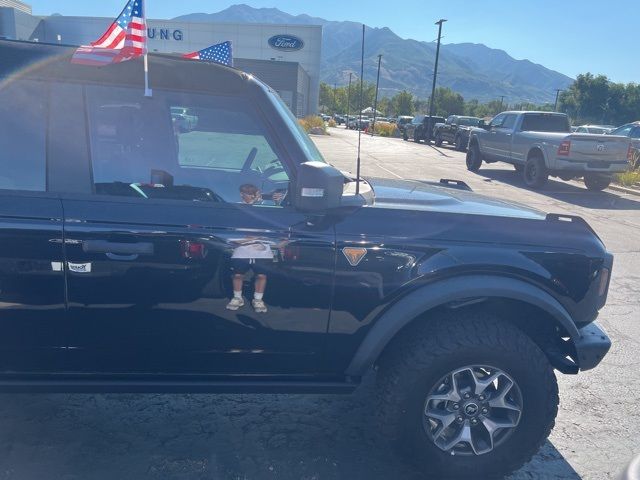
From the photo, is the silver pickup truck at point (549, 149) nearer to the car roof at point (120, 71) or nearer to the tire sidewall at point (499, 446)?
the tire sidewall at point (499, 446)

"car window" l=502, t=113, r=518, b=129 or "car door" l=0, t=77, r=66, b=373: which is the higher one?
"car window" l=502, t=113, r=518, b=129

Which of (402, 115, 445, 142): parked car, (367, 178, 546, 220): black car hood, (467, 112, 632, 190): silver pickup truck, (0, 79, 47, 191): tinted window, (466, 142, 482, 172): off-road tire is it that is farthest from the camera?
(402, 115, 445, 142): parked car

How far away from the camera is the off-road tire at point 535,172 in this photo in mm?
13414

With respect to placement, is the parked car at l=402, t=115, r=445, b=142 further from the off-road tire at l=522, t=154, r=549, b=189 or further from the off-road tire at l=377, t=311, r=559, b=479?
the off-road tire at l=377, t=311, r=559, b=479

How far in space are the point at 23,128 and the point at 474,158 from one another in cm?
1639

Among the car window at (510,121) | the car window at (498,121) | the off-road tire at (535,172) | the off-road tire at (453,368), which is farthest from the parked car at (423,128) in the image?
the off-road tire at (453,368)

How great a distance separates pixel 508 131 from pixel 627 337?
11.2m

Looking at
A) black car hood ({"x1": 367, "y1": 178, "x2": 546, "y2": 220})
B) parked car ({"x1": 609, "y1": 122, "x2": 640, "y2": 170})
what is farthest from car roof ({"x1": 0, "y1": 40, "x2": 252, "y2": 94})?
parked car ({"x1": 609, "y1": 122, "x2": 640, "y2": 170})

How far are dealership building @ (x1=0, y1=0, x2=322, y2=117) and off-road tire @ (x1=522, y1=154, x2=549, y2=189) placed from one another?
24271 mm

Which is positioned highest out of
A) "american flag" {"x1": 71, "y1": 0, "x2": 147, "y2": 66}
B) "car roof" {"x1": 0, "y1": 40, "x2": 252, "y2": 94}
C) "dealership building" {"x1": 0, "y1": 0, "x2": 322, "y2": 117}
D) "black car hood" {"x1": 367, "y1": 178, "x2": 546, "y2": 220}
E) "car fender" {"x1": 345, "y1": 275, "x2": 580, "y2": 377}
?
"dealership building" {"x1": 0, "y1": 0, "x2": 322, "y2": 117}

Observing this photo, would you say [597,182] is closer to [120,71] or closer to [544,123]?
[544,123]

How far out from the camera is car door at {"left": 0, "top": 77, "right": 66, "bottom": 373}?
2.40 m

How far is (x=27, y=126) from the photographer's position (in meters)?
2.54

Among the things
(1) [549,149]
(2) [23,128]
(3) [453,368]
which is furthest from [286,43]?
(3) [453,368]
